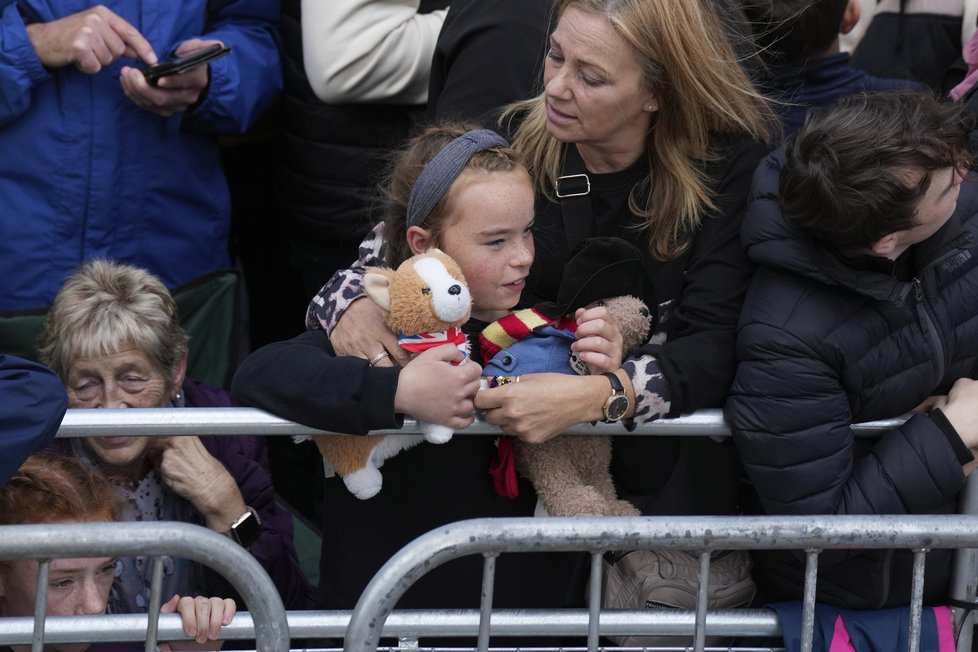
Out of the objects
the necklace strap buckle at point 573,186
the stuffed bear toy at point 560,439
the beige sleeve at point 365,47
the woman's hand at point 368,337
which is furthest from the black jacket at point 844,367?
the beige sleeve at point 365,47

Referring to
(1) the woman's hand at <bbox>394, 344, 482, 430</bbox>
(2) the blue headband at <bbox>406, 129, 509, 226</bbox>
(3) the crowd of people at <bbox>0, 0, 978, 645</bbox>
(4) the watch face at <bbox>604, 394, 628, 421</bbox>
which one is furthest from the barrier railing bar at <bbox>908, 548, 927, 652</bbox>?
(2) the blue headband at <bbox>406, 129, 509, 226</bbox>

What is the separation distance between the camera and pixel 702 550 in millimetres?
2373

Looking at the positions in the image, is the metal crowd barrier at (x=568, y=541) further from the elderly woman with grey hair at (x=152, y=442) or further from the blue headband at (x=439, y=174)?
the elderly woman with grey hair at (x=152, y=442)

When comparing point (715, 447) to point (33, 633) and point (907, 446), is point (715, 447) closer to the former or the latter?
point (907, 446)

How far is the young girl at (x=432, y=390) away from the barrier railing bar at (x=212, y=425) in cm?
4

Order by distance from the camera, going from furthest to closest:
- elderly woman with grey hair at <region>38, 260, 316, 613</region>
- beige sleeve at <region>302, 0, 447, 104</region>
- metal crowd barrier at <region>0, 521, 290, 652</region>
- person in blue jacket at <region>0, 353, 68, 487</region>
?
beige sleeve at <region>302, 0, 447, 104</region> < elderly woman with grey hair at <region>38, 260, 316, 613</region> < person in blue jacket at <region>0, 353, 68, 487</region> < metal crowd barrier at <region>0, 521, 290, 652</region>

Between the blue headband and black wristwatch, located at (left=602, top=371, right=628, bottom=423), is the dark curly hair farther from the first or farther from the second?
the blue headband

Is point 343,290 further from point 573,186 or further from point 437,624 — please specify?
point 437,624

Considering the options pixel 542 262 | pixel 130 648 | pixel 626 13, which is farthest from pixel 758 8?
pixel 130 648

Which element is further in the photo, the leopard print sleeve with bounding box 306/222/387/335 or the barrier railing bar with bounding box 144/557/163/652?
the leopard print sleeve with bounding box 306/222/387/335

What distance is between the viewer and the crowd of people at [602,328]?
2631 mm

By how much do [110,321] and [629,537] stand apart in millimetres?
1600

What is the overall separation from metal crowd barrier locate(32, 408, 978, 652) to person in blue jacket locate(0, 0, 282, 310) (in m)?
1.25

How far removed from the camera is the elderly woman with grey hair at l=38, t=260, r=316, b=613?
326 centimetres
